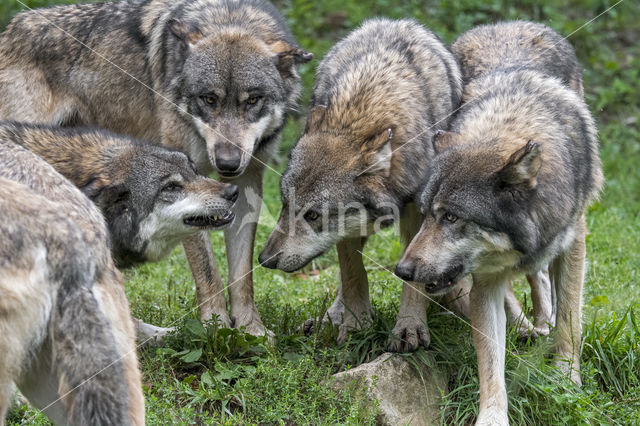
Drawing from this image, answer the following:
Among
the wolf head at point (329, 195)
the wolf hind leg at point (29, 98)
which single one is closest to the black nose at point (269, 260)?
the wolf head at point (329, 195)

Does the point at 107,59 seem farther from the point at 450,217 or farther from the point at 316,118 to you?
the point at 450,217

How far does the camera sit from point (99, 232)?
380 centimetres

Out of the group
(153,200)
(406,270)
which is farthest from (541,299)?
(153,200)

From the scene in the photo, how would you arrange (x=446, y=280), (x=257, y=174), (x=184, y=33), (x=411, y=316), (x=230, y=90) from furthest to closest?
(x=257, y=174) < (x=184, y=33) < (x=230, y=90) < (x=411, y=316) < (x=446, y=280)

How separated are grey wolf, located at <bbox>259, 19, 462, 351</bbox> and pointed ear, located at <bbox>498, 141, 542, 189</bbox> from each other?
732 mm

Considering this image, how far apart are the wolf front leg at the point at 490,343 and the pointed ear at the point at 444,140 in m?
0.82

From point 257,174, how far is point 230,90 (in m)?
0.72

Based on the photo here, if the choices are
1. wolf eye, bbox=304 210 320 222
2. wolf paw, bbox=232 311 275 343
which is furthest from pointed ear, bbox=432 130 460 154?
wolf paw, bbox=232 311 275 343

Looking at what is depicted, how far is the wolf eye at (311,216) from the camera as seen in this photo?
5278mm

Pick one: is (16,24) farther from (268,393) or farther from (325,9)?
(325,9)

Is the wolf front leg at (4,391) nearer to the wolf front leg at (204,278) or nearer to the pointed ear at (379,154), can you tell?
the pointed ear at (379,154)

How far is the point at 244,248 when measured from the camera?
631 cm

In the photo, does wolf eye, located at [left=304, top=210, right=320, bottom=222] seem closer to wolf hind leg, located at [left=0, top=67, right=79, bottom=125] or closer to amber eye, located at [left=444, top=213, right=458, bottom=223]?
amber eye, located at [left=444, top=213, right=458, bottom=223]

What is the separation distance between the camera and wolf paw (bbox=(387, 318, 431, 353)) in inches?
212
